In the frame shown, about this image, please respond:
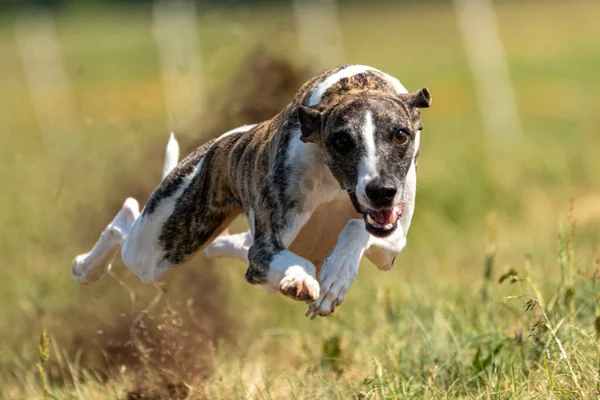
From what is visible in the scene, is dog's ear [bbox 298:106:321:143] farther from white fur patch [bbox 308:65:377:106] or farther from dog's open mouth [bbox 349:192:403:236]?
dog's open mouth [bbox 349:192:403:236]

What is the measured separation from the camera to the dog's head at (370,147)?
4.54 m

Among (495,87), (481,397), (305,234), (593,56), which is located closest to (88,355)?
(305,234)

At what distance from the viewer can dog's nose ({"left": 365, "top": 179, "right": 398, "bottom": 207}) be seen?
4.49 m

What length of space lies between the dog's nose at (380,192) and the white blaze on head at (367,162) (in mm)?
23

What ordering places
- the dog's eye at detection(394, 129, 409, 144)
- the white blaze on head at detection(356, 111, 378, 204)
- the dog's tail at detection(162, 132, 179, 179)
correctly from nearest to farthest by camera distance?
the white blaze on head at detection(356, 111, 378, 204) → the dog's eye at detection(394, 129, 409, 144) → the dog's tail at detection(162, 132, 179, 179)

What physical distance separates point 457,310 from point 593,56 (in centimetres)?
2523

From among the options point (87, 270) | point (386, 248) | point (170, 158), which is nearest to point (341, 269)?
point (386, 248)

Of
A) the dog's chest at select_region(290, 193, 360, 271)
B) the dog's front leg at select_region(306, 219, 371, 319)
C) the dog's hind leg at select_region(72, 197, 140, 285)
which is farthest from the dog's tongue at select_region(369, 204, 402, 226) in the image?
the dog's hind leg at select_region(72, 197, 140, 285)

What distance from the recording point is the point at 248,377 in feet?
21.8

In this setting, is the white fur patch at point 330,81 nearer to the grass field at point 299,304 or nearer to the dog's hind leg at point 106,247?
Answer: the grass field at point 299,304

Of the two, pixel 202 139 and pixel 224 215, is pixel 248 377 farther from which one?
pixel 202 139

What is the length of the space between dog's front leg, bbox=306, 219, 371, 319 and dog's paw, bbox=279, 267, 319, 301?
10cm

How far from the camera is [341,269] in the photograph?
15.3ft

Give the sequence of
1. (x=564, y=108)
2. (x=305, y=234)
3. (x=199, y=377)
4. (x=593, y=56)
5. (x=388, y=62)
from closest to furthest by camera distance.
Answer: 1. (x=305, y=234)
2. (x=199, y=377)
3. (x=564, y=108)
4. (x=593, y=56)
5. (x=388, y=62)
